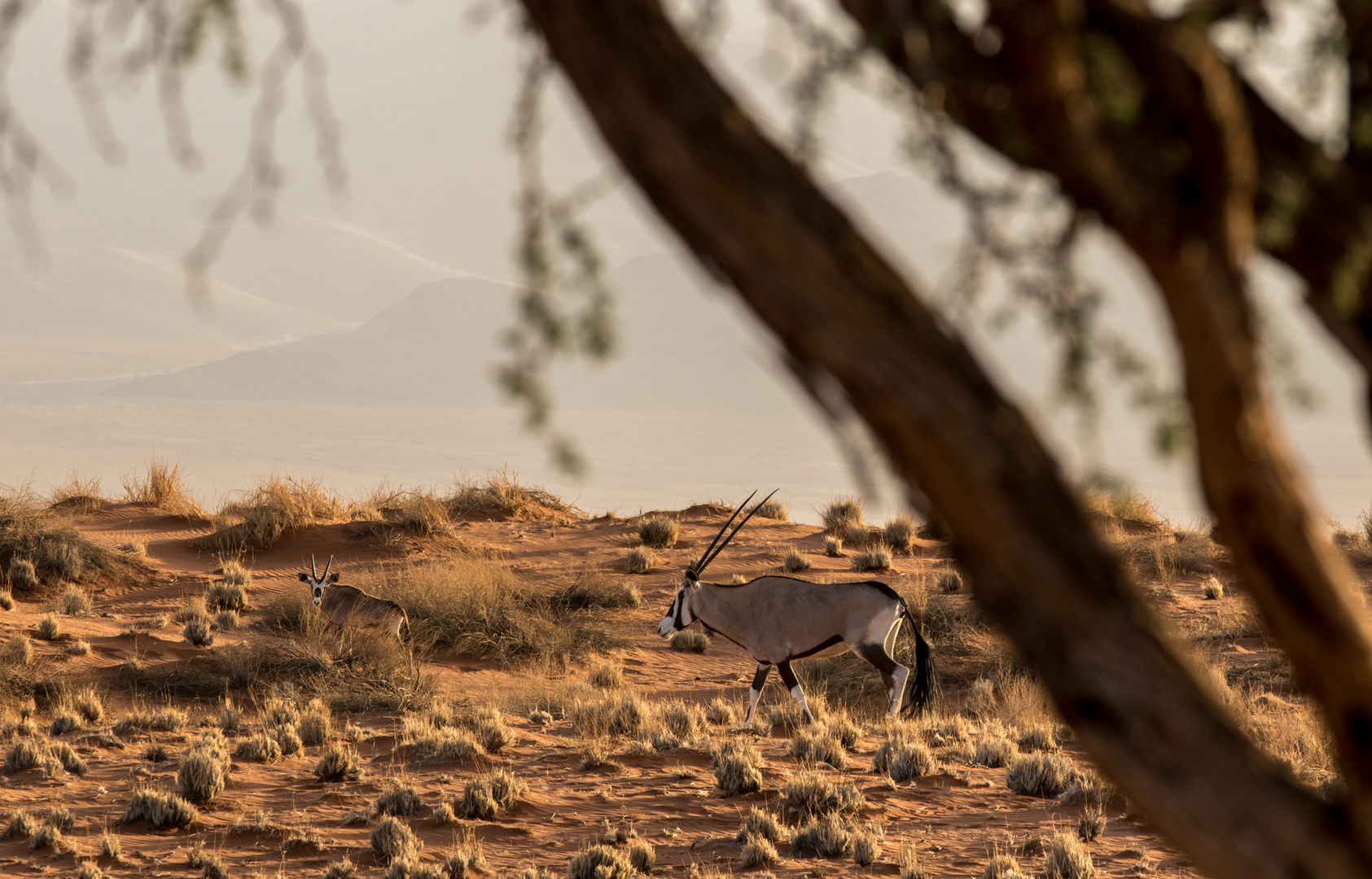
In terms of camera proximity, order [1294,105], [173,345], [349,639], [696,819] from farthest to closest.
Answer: [173,345], [349,639], [696,819], [1294,105]

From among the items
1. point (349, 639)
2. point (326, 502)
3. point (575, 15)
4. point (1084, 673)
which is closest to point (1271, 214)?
point (1084, 673)

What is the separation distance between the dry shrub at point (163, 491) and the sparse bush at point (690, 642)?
11.9 m

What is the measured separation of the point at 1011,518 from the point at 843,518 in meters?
23.0

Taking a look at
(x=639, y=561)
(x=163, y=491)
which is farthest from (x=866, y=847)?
(x=163, y=491)

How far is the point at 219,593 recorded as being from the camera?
16875mm

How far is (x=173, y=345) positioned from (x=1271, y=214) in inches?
6226

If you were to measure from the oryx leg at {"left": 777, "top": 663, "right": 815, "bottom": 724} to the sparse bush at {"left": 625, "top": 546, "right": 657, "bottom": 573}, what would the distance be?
903 cm

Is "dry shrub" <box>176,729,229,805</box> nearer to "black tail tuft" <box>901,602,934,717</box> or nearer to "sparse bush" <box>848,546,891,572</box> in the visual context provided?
"black tail tuft" <box>901,602,934,717</box>

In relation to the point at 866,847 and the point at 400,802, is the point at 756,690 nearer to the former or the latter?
the point at 866,847

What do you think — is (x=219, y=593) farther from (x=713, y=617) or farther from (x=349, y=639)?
(x=713, y=617)

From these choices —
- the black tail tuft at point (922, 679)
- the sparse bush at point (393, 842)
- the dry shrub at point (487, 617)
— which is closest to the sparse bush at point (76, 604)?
the dry shrub at point (487, 617)

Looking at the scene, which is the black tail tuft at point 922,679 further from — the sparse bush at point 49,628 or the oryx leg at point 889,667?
the sparse bush at point 49,628

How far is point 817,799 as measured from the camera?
7.99 m

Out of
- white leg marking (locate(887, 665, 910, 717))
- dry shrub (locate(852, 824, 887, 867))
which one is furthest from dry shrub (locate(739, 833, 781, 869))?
white leg marking (locate(887, 665, 910, 717))
